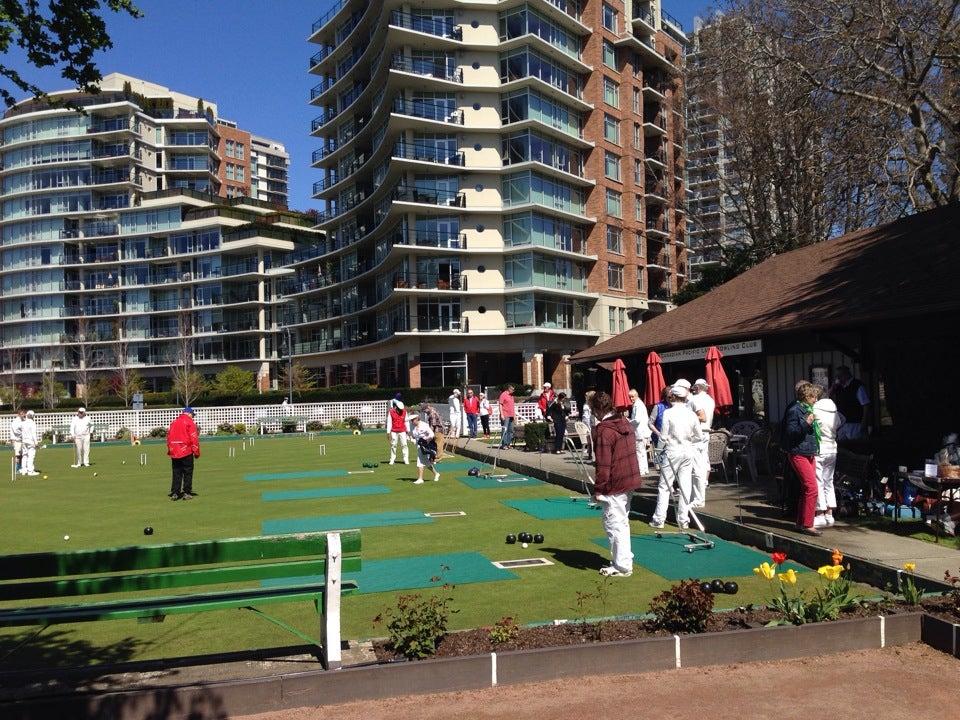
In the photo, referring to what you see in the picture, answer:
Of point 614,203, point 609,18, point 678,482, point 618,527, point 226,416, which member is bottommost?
point 618,527

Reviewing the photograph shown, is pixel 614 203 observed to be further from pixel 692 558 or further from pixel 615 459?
pixel 615 459

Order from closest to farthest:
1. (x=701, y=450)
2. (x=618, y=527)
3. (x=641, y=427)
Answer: (x=618, y=527) < (x=701, y=450) < (x=641, y=427)

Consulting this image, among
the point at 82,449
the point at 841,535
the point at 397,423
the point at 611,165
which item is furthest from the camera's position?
the point at 611,165

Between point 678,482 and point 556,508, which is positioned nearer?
point 678,482

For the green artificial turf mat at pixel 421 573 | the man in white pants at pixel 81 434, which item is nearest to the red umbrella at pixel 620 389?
the green artificial turf mat at pixel 421 573

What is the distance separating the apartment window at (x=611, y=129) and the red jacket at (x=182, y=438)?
47.1 meters

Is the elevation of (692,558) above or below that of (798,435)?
below

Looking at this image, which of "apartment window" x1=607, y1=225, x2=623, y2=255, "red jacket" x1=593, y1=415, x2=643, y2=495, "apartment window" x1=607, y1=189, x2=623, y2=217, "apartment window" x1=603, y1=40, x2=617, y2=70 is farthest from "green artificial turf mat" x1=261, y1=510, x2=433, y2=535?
"apartment window" x1=603, y1=40, x2=617, y2=70

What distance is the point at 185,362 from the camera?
260 ft

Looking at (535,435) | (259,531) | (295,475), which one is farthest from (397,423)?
(259,531)

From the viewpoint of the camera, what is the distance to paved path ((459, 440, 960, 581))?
8414mm

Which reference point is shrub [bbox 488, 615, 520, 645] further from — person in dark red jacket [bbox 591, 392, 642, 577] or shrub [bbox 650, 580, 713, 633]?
person in dark red jacket [bbox 591, 392, 642, 577]

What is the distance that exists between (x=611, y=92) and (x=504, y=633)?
58486 millimetres

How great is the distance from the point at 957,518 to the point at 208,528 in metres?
10.9
